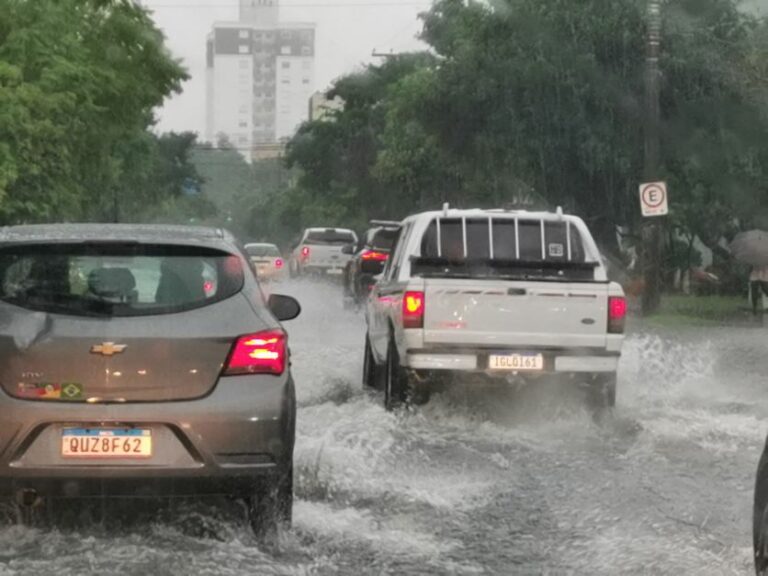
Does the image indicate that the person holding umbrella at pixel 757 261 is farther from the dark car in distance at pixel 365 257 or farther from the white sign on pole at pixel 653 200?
the dark car in distance at pixel 365 257

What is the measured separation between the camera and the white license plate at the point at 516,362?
12094 mm

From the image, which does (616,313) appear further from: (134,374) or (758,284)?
(758,284)

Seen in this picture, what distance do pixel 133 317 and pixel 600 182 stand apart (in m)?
33.1

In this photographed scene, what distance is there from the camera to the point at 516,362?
1209cm

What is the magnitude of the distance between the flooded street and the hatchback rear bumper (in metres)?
0.34

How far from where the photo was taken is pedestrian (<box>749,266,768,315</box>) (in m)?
29.4

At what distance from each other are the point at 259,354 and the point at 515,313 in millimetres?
5273

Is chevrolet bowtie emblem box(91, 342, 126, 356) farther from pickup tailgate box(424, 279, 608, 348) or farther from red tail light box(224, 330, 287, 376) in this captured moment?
pickup tailgate box(424, 279, 608, 348)

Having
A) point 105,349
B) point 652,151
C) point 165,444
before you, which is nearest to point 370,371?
point 165,444

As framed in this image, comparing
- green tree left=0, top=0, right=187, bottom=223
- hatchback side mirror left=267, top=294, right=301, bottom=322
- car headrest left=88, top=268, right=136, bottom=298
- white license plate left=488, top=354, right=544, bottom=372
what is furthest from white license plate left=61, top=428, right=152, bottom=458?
green tree left=0, top=0, right=187, bottom=223

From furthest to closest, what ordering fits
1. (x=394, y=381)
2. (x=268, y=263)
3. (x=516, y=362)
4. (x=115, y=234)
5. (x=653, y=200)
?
(x=268, y=263)
(x=653, y=200)
(x=394, y=381)
(x=516, y=362)
(x=115, y=234)

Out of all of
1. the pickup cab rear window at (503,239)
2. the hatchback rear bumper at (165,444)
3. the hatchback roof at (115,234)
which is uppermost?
the hatchback roof at (115,234)

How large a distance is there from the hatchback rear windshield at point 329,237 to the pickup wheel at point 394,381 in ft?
110

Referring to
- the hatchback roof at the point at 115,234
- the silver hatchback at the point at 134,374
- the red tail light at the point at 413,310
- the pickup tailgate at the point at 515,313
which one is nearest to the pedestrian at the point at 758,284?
the pickup tailgate at the point at 515,313
